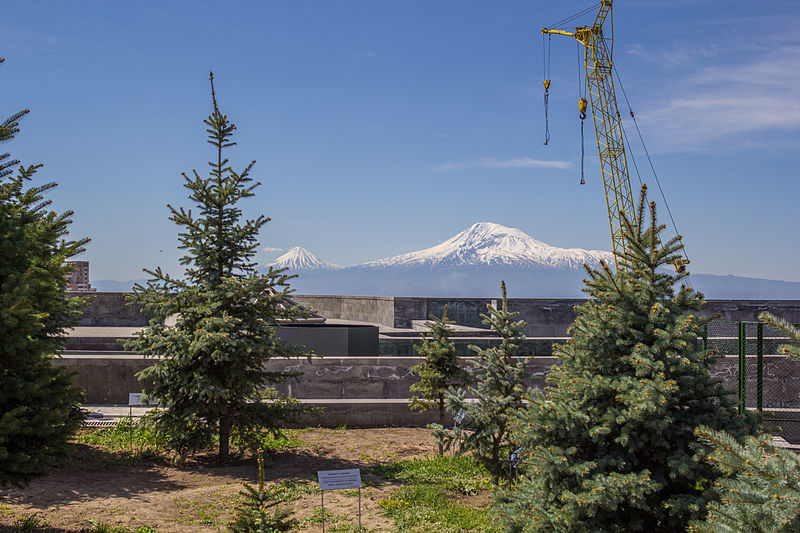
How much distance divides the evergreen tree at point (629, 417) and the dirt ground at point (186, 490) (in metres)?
2.68

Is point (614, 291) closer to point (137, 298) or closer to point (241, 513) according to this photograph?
point (241, 513)

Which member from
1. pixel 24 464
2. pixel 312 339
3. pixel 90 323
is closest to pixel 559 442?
pixel 24 464

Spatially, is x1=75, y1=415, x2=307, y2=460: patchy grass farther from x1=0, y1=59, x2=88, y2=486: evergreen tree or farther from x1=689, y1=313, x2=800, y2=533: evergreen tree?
x1=689, y1=313, x2=800, y2=533: evergreen tree

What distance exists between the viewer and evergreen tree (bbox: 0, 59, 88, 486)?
18.7 ft

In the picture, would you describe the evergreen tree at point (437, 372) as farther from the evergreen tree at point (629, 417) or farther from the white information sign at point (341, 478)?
the evergreen tree at point (629, 417)

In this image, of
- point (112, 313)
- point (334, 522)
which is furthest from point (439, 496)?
point (112, 313)

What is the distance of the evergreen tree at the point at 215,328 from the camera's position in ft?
33.9

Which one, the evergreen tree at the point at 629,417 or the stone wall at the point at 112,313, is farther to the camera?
the stone wall at the point at 112,313

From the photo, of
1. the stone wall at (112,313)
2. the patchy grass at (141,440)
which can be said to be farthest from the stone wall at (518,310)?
the patchy grass at (141,440)

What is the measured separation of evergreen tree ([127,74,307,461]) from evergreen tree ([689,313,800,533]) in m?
7.53

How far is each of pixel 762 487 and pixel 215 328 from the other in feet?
27.2

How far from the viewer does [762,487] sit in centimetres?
374

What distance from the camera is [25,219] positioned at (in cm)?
645

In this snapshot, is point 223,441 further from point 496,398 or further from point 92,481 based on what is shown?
point 496,398
